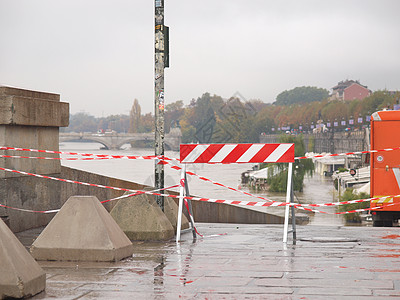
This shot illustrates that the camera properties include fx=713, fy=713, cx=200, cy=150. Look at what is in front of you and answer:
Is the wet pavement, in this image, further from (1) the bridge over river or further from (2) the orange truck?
(1) the bridge over river

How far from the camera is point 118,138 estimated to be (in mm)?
135750

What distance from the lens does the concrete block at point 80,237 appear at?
6949mm

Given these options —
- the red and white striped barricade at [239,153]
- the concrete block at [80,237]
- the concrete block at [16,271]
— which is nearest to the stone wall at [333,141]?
the red and white striped barricade at [239,153]

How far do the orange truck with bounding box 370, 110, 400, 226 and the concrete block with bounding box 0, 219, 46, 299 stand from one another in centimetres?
966

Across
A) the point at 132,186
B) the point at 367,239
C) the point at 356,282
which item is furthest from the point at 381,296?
the point at 132,186

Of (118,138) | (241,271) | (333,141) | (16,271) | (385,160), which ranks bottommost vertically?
(333,141)

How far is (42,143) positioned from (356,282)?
5793 millimetres

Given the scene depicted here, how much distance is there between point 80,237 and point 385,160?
840 centimetres

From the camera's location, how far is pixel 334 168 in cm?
12512

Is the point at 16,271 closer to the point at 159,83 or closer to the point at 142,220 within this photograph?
the point at 142,220

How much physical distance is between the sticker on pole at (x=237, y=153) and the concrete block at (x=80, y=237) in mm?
2337

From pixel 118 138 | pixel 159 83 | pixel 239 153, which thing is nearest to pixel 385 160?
pixel 239 153

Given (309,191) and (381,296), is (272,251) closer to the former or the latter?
(381,296)

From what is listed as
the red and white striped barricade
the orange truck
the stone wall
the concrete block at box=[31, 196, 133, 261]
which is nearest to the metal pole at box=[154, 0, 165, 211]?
the red and white striped barricade
